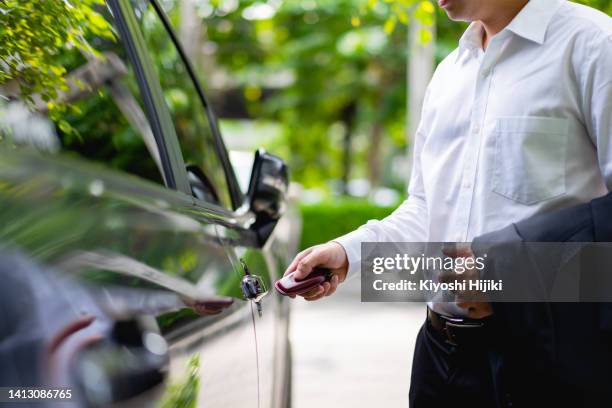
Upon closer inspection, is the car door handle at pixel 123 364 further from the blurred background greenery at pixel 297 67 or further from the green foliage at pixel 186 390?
the blurred background greenery at pixel 297 67

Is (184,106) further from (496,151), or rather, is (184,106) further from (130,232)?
(130,232)

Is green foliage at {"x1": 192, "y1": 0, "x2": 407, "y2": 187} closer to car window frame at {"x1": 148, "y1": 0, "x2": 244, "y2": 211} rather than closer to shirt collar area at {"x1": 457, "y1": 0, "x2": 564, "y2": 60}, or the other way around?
car window frame at {"x1": 148, "y1": 0, "x2": 244, "y2": 211}

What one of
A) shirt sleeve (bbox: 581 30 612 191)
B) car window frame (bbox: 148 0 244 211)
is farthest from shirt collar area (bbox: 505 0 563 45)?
car window frame (bbox: 148 0 244 211)

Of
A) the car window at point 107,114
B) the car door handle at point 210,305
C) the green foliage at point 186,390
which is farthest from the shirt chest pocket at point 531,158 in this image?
the car window at point 107,114

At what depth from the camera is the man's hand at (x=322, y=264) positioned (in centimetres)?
187

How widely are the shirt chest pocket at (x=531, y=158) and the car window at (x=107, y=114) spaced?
827mm

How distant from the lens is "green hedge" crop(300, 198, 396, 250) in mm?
12594

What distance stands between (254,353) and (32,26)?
86 cm

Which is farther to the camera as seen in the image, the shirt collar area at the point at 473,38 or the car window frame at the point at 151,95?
the car window frame at the point at 151,95

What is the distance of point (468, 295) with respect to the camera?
1684mm

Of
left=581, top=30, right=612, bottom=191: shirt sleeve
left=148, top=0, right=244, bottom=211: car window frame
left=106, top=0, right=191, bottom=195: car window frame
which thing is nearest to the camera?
left=581, top=30, right=612, bottom=191: shirt sleeve

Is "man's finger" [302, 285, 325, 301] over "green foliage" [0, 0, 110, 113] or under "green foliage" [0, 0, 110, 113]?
under

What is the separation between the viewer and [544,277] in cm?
156

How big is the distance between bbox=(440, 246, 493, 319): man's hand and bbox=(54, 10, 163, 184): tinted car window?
79 centimetres
